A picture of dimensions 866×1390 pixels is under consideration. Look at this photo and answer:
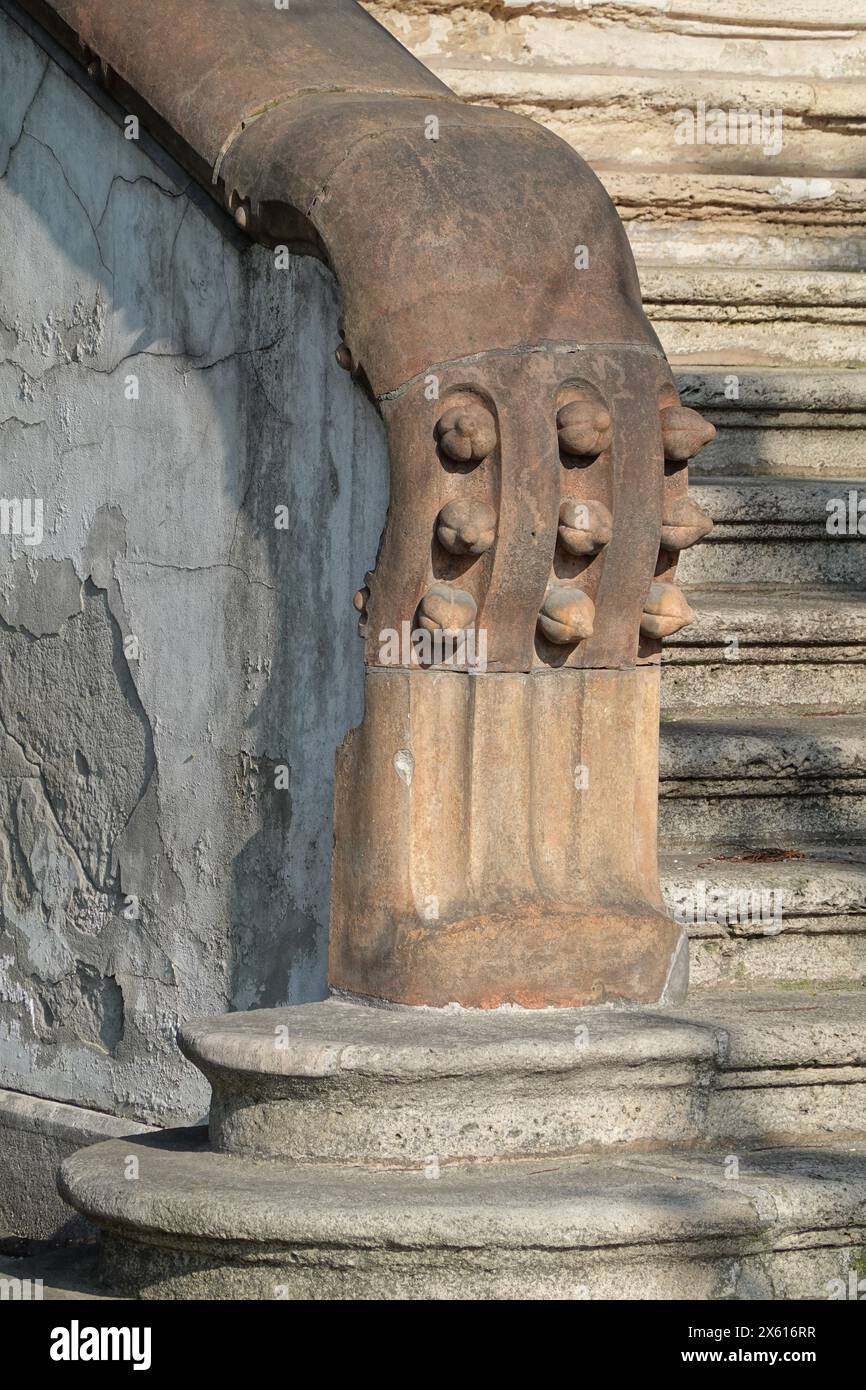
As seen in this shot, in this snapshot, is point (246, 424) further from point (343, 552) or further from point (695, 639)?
point (695, 639)

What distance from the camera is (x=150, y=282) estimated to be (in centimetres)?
362

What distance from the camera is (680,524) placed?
308 centimetres

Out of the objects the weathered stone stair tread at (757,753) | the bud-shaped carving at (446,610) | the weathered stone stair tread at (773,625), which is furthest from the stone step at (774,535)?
the bud-shaped carving at (446,610)

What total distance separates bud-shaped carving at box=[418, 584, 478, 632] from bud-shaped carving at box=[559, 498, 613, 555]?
0.55 feet

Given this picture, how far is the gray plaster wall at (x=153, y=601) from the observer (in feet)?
10.6

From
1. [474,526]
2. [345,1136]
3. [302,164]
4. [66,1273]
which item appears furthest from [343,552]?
[66,1273]

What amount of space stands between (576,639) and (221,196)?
0.95 metres

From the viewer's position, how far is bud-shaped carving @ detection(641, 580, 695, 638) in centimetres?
308

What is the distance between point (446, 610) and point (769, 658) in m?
1.18

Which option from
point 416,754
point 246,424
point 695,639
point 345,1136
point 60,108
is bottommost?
point 345,1136

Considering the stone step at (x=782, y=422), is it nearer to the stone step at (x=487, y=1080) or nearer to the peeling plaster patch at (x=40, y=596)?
the peeling plaster patch at (x=40, y=596)

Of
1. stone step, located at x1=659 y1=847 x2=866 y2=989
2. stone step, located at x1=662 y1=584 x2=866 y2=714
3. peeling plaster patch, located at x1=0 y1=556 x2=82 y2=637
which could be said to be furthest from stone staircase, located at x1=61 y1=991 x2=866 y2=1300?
peeling plaster patch, located at x1=0 y1=556 x2=82 y2=637
